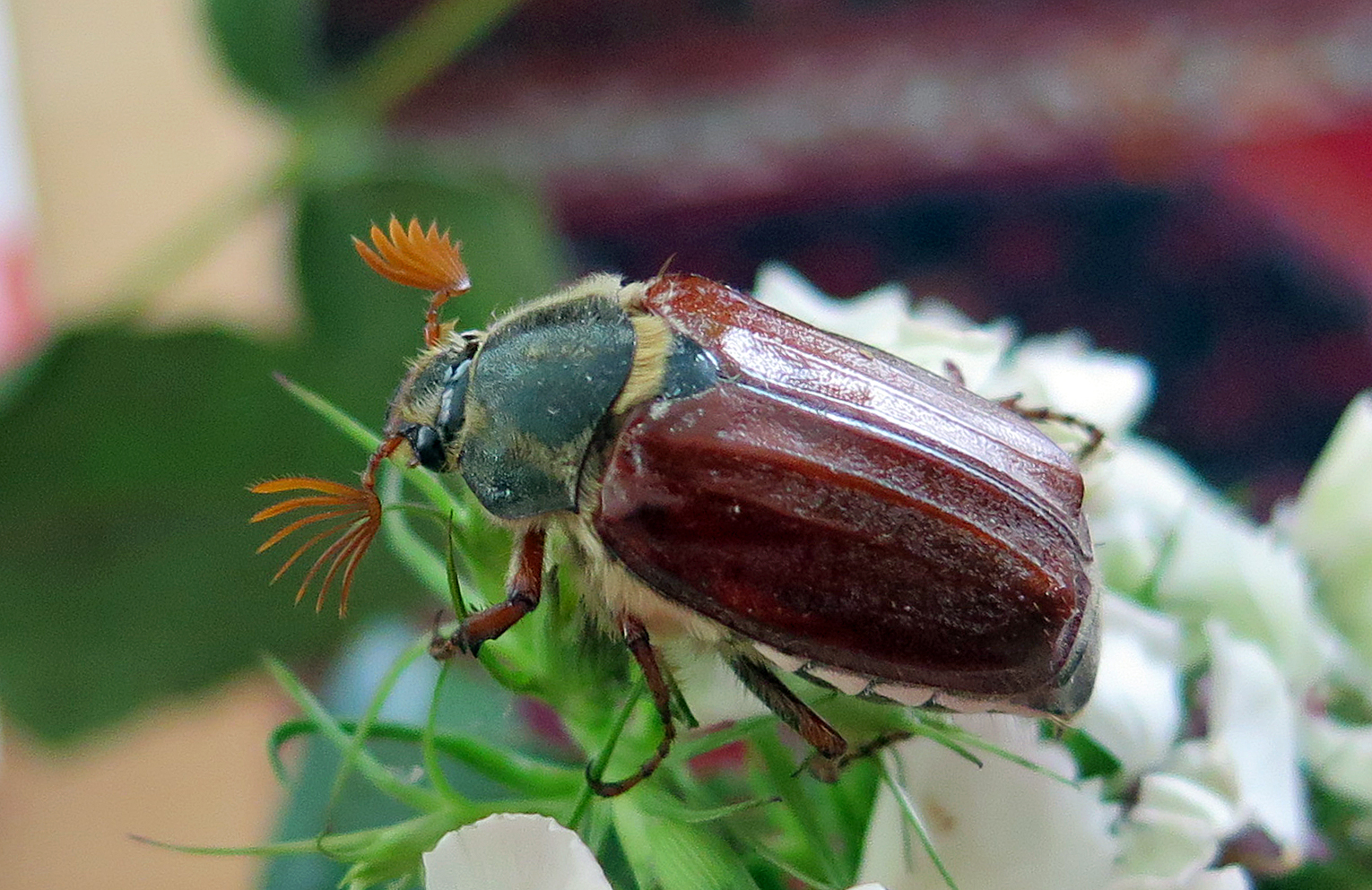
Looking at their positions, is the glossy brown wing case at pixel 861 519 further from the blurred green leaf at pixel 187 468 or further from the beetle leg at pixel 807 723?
the blurred green leaf at pixel 187 468

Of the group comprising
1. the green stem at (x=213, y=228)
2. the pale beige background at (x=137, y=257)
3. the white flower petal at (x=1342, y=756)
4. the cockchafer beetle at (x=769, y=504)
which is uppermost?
the cockchafer beetle at (x=769, y=504)

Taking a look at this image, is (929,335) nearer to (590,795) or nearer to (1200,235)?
(590,795)

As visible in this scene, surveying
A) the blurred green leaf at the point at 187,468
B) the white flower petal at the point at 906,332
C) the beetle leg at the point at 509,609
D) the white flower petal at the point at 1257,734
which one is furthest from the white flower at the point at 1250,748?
the blurred green leaf at the point at 187,468

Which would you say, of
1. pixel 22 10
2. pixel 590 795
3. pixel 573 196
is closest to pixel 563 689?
pixel 590 795

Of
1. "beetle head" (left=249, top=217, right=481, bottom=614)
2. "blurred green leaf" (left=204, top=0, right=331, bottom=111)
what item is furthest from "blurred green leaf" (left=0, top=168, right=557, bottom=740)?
"beetle head" (left=249, top=217, right=481, bottom=614)

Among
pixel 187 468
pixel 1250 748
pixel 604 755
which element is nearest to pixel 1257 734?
pixel 1250 748

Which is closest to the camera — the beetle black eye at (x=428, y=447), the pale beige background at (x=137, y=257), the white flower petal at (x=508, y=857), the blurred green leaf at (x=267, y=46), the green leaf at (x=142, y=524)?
the white flower petal at (x=508, y=857)

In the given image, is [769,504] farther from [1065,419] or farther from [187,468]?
[187,468]
